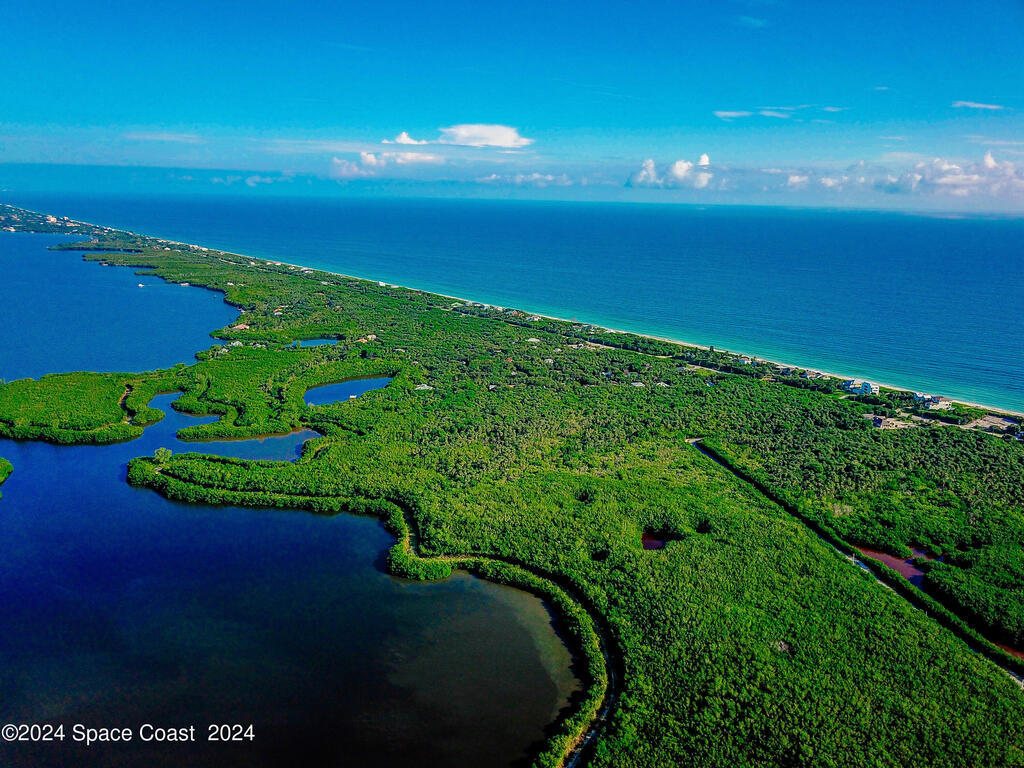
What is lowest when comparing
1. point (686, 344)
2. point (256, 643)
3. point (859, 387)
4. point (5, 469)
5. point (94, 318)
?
point (256, 643)

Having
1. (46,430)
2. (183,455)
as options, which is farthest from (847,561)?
(46,430)

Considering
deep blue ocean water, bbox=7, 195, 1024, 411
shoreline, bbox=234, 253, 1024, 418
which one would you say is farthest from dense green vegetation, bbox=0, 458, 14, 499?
deep blue ocean water, bbox=7, 195, 1024, 411

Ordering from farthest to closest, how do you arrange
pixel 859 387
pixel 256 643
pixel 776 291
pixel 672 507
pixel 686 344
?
pixel 776 291 → pixel 686 344 → pixel 859 387 → pixel 672 507 → pixel 256 643

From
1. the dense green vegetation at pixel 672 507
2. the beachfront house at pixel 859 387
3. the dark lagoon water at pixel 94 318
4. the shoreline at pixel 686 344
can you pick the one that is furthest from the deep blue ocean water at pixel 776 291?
the dark lagoon water at pixel 94 318

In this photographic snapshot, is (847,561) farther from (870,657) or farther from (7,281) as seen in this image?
(7,281)

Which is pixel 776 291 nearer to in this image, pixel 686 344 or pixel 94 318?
pixel 686 344

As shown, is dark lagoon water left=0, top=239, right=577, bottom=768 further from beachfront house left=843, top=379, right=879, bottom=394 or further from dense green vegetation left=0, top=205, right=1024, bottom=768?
beachfront house left=843, top=379, right=879, bottom=394

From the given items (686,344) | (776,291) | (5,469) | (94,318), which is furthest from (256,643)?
(776,291)

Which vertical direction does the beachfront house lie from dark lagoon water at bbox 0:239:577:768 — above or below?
above
